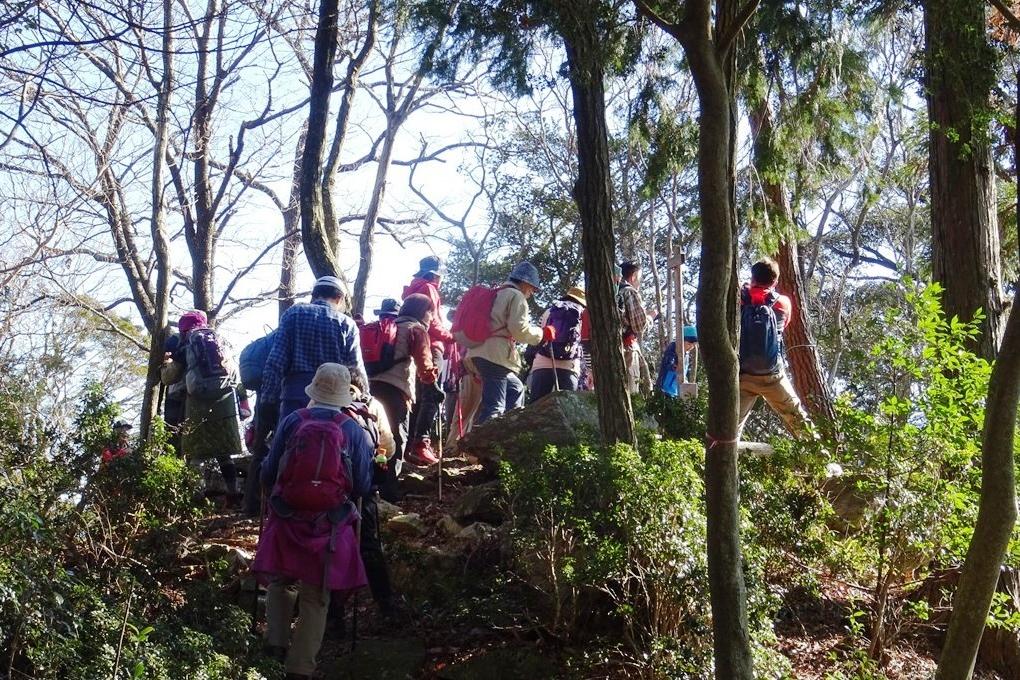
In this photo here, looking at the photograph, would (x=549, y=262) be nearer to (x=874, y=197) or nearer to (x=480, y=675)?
(x=874, y=197)

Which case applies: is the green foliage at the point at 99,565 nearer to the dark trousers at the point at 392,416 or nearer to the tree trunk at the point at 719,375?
the dark trousers at the point at 392,416

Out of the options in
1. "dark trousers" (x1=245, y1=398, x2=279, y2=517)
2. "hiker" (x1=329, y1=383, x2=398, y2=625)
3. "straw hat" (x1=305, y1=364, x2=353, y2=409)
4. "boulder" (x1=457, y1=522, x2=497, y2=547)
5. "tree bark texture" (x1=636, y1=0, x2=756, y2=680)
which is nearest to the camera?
"tree bark texture" (x1=636, y1=0, x2=756, y2=680)

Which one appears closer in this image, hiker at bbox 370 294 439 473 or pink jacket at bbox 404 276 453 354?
hiker at bbox 370 294 439 473

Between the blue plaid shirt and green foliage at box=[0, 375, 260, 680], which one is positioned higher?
the blue plaid shirt

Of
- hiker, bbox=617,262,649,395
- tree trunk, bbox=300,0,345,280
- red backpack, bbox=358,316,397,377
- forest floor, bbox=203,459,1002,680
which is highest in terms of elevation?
tree trunk, bbox=300,0,345,280

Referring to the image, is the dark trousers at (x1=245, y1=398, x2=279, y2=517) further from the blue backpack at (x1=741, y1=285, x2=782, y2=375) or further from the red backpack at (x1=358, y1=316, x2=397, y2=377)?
the blue backpack at (x1=741, y1=285, x2=782, y2=375)

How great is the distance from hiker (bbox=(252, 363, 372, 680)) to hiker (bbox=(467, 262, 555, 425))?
363 cm

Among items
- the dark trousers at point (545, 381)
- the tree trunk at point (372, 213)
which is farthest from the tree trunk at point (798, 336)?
the tree trunk at point (372, 213)

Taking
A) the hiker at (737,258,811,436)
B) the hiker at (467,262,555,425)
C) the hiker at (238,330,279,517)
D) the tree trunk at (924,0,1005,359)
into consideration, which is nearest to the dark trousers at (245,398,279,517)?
the hiker at (238,330,279,517)

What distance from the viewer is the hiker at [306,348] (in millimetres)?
6613

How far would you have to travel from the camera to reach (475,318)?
891 centimetres

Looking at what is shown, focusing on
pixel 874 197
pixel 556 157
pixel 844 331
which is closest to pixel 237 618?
pixel 874 197

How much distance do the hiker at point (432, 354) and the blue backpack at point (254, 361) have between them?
1228 millimetres

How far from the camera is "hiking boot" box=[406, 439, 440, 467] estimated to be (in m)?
9.43
